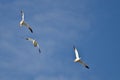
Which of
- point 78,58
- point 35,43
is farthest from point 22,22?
point 78,58

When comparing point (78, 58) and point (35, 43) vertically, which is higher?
point (35, 43)

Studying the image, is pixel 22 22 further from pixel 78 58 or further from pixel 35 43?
pixel 78 58

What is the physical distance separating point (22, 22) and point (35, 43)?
23.7 feet

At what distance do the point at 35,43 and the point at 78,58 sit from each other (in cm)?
1181

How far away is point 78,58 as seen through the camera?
85812 millimetres

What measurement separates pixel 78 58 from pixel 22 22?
15.3 m

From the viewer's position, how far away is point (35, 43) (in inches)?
3573

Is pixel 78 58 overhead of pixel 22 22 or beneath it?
beneath
